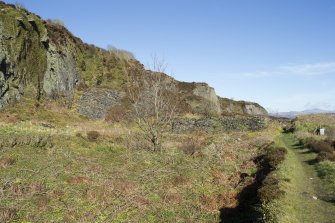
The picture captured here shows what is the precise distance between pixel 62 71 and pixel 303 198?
49670mm

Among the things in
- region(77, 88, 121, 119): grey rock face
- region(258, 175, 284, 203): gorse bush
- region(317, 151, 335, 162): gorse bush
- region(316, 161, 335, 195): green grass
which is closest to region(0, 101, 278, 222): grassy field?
region(258, 175, 284, 203): gorse bush

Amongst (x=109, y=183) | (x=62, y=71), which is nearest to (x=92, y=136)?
(x=109, y=183)

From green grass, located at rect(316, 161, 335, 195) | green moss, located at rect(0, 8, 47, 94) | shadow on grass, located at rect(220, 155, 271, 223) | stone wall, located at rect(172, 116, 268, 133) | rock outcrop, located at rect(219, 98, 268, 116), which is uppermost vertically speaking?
green moss, located at rect(0, 8, 47, 94)

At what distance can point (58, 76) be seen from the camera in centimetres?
5878

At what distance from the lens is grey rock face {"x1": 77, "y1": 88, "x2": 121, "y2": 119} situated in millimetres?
58531

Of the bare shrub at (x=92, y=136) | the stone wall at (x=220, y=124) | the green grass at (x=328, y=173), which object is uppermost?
the stone wall at (x=220, y=124)

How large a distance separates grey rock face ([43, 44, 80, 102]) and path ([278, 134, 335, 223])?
40.8m

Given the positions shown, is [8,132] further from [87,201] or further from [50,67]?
[50,67]

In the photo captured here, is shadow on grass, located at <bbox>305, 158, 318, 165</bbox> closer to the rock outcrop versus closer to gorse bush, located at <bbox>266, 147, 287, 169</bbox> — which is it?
gorse bush, located at <bbox>266, 147, 287, 169</bbox>

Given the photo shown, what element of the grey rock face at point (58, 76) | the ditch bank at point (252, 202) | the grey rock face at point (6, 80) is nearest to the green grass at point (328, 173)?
the ditch bank at point (252, 202)

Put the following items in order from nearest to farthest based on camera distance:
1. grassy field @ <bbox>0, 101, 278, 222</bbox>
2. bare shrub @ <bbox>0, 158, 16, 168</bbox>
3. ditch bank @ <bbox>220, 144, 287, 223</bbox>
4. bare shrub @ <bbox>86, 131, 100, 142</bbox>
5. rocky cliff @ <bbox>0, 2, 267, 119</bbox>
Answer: grassy field @ <bbox>0, 101, 278, 222</bbox> < ditch bank @ <bbox>220, 144, 287, 223</bbox> < bare shrub @ <bbox>0, 158, 16, 168</bbox> < bare shrub @ <bbox>86, 131, 100, 142</bbox> < rocky cliff @ <bbox>0, 2, 267, 119</bbox>

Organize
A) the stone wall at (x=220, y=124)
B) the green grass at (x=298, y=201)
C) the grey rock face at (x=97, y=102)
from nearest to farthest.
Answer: the green grass at (x=298, y=201) < the stone wall at (x=220, y=124) < the grey rock face at (x=97, y=102)

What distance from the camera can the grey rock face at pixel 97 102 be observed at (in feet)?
192

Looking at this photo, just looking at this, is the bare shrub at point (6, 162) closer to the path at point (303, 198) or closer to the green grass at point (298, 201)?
the green grass at point (298, 201)
